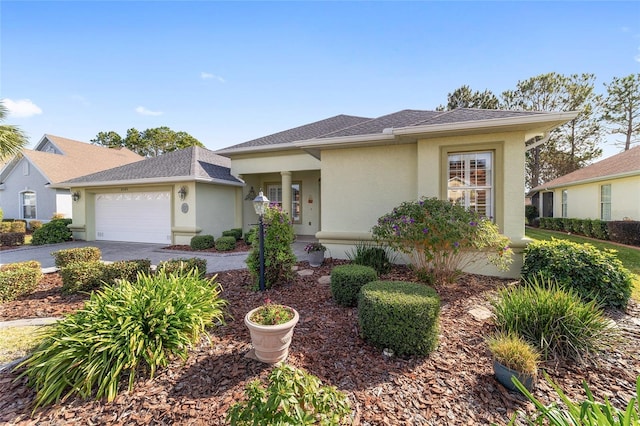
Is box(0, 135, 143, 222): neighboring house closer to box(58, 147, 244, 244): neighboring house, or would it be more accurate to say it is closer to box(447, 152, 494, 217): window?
box(58, 147, 244, 244): neighboring house

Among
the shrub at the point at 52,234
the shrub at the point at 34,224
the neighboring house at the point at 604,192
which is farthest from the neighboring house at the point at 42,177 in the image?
the neighboring house at the point at 604,192

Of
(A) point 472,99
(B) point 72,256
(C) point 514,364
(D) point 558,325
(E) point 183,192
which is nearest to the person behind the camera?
(C) point 514,364

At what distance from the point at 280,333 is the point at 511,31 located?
9.41 metres

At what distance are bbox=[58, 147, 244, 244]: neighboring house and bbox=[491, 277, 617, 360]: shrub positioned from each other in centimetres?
1059

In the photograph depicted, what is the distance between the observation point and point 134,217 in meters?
11.8

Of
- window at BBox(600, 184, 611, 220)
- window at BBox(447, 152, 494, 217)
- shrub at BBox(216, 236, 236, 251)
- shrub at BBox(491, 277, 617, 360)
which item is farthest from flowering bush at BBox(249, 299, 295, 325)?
window at BBox(600, 184, 611, 220)

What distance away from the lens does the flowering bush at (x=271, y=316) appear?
2.97 metres

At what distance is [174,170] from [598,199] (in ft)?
69.8

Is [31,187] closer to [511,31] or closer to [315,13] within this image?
[315,13]

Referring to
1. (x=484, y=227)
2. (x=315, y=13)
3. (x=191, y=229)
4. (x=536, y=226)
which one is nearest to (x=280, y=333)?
(x=484, y=227)

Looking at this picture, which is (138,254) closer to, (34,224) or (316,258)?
(316,258)

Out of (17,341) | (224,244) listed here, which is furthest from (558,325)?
(224,244)

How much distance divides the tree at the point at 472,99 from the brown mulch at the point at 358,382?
2343cm

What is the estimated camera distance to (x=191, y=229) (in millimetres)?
10617
